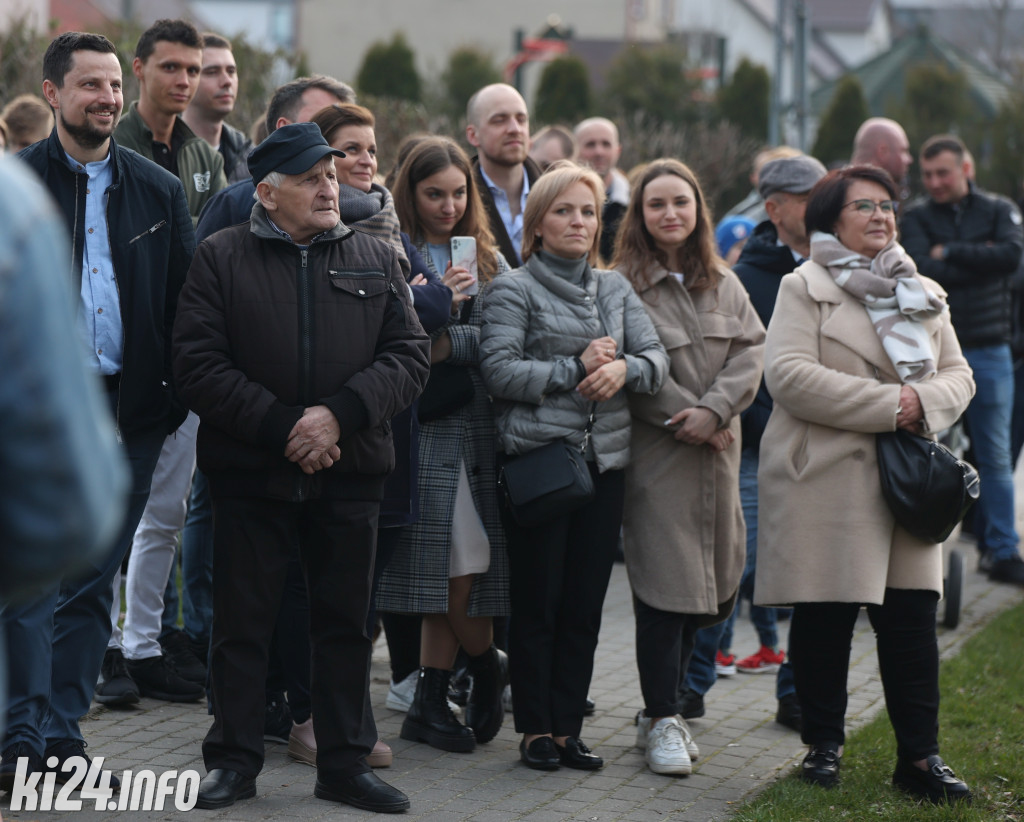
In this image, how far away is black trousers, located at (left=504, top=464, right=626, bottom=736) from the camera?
5.05 meters

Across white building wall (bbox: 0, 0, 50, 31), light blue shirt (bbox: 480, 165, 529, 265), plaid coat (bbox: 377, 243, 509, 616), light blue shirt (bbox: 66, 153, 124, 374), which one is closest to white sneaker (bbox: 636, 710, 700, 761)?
plaid coat (bbox: 377, 243, 509, 616)

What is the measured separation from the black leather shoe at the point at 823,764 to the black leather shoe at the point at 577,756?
75cm

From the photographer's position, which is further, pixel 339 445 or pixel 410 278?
pixel 410 278

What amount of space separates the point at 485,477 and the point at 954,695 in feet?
8.10

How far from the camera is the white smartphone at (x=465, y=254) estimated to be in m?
5.17

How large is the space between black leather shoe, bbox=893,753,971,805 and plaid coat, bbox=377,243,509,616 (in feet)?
5.11

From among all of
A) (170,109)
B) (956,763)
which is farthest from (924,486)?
(170,109)

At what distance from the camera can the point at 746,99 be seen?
3184 cm

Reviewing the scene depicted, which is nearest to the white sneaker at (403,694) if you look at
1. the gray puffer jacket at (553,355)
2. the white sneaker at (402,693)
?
the white sneaker at (402,693)

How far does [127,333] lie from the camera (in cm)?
462

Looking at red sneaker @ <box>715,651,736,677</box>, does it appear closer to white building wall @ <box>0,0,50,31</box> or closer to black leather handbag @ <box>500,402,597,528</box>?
black leather handbag @ <box>500,402,597,528</box>

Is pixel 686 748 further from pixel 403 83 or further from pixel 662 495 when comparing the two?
pixel 403 83

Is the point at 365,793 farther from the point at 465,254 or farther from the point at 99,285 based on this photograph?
the point at 465,254

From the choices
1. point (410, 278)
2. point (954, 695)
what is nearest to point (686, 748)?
point (954, 695)
